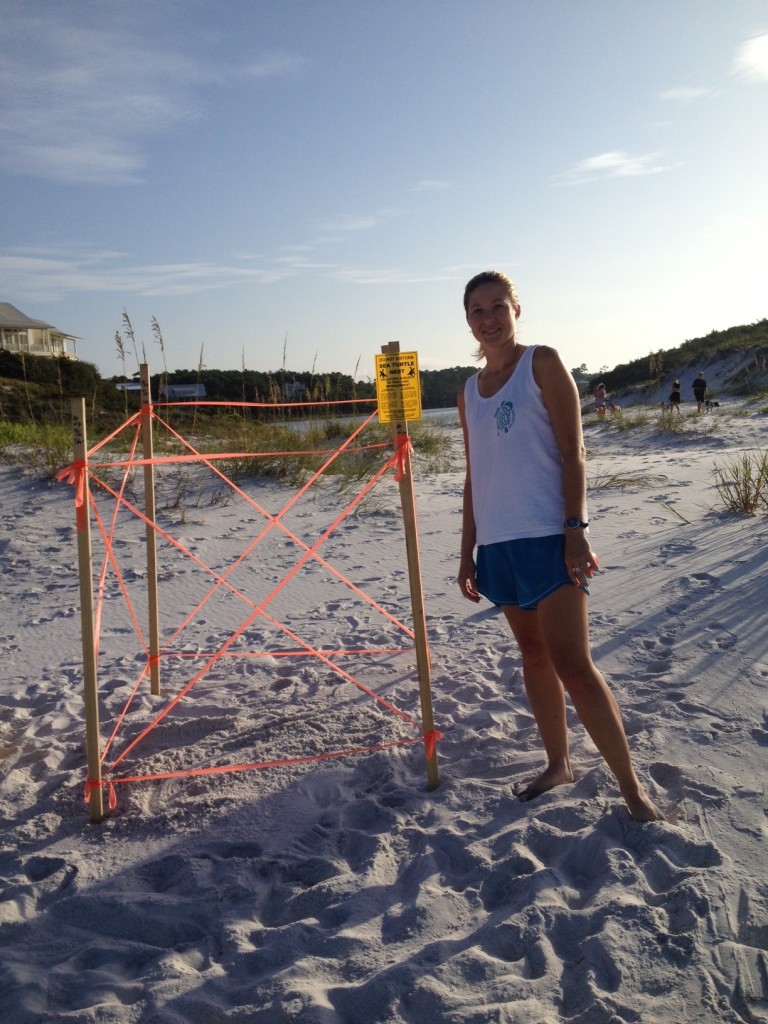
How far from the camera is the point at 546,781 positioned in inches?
107

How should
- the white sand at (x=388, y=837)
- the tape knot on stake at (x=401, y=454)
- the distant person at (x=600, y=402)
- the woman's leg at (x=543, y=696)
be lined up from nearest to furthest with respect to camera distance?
the white sand at (x=388, y=837) → the woman's leg at (x=543, y=696) → the tape knot on stake at (x=401, y=454) → the distant person at (x=600, y=402)

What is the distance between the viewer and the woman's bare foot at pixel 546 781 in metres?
2.69

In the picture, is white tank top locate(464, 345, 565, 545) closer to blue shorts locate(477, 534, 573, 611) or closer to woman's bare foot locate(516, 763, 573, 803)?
blue shorts locate(477, 534, 573, 611)

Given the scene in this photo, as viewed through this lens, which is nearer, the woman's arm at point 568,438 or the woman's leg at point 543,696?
the woman's arm at point 568,438

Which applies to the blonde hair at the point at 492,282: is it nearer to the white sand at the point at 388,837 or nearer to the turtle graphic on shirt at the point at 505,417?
the turtle graphic on shirt at the point at 505,417

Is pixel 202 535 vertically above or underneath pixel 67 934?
above

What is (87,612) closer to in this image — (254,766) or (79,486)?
(79,486)

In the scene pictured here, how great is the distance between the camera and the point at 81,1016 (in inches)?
72.8

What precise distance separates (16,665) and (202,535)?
2.62m

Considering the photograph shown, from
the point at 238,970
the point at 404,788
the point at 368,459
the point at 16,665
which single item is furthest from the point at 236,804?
the point at 368,459

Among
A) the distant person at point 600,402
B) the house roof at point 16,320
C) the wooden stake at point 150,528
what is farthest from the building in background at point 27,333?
the wooden stake at point 150,528

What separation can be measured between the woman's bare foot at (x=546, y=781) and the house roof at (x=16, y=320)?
1475 inches

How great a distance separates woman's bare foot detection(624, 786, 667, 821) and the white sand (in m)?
0.05

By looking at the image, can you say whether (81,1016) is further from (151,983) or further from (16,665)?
(16,665)
